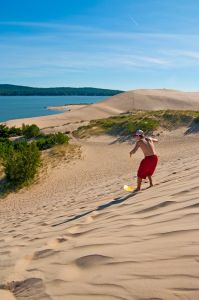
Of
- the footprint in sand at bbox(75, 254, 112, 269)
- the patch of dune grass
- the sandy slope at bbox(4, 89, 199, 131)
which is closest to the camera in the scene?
the footprint in sand at bbox(75, 254, 112, 269)

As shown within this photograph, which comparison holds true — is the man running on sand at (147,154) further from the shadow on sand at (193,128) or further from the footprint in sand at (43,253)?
the shadow on sand at (193,128)

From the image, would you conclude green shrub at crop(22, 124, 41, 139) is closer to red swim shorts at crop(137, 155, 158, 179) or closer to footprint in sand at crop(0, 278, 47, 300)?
red swim shorts at crop(137, 155, 158, 179)

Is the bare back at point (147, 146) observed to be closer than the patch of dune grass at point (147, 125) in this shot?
Yes

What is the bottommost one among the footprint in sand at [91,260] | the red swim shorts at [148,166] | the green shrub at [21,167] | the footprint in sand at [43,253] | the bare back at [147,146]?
the green shrub at [21,167]

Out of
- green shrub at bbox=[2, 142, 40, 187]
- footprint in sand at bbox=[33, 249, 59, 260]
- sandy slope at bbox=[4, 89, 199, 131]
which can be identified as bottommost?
green shrub at bbox=[2, 142, 40, 187]

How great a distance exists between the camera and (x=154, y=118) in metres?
27.9

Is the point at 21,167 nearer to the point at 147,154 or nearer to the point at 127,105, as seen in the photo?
the point at 147,154

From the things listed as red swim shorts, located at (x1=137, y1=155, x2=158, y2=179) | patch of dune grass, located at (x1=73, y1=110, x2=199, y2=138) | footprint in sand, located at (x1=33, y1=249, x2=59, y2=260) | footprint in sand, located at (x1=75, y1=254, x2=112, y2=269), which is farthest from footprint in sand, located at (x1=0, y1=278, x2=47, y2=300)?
patch of dune grass, located at (x1=73, y1=110, x2=199, y2=138)

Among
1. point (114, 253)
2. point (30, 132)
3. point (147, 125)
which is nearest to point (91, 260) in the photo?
point (114, 253)

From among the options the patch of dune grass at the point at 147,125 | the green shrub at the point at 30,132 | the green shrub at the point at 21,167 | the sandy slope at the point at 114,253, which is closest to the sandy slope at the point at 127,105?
the green shrub at the point at 30,132

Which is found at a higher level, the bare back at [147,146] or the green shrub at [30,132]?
the bare back at [147,146]

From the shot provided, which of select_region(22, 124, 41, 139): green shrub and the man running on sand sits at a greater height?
the man running on sand

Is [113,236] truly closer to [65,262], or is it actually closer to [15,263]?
[65,262]

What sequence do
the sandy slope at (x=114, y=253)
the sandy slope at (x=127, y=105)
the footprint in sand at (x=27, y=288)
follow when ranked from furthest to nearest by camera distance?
the sandy slope at (x=127, y=105)
the footprint in sand at (x=27, y=288)
the sandy slope at (x=114, y=253)
